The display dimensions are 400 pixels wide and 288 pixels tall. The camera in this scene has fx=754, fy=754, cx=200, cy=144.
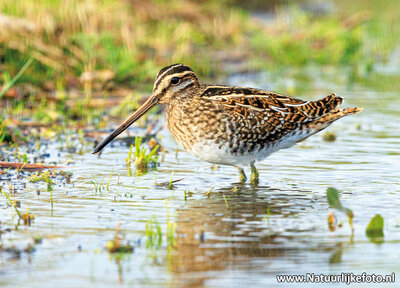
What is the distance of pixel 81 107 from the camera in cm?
995

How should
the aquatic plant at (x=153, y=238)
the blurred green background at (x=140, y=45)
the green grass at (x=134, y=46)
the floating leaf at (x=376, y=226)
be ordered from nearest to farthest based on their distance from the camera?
the aquatic plant at (x=153, y=238)
the floating leaf at (x=376, y=226)
the green grass at (x=134, y=46)
the blurred green background at (x=140, y=45)

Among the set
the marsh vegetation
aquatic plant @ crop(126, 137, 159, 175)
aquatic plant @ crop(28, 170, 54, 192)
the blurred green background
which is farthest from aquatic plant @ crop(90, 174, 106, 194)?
the blurred green background

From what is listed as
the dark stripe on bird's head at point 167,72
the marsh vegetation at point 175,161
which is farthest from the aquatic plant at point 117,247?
the dark stripe on bird's head at point 167,72

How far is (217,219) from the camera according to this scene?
5.79m

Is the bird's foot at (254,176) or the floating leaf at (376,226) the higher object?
the bird's foot at (254,176)

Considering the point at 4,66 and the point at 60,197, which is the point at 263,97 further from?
the point at 4,66

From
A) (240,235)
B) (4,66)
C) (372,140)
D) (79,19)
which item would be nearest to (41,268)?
(240,235)

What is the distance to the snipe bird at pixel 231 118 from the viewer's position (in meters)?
6.92

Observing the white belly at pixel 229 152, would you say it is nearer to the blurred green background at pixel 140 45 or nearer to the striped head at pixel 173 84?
the striped head at pixel 173 84

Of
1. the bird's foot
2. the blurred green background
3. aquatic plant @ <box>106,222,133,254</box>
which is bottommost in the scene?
aquatic plant @ <box>106,222,133,254</box>

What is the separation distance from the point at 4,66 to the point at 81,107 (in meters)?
1.42

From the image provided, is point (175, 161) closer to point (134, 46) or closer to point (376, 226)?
point (376, 226)

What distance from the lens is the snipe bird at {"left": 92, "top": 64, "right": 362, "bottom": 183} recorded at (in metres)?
6.92

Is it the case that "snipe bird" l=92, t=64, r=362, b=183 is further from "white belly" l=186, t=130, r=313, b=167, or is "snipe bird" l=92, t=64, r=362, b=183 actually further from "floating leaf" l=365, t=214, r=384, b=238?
"floating leaf" l=365, t=214, r=384, b=238
